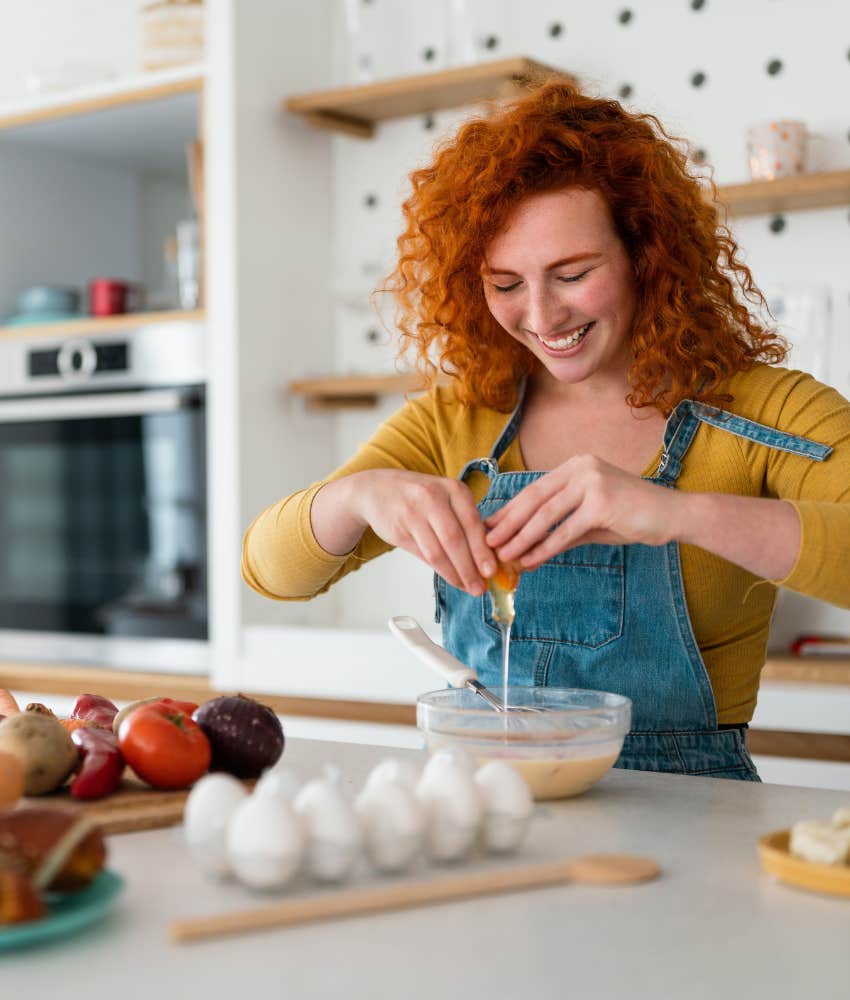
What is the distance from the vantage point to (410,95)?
9.40 feet

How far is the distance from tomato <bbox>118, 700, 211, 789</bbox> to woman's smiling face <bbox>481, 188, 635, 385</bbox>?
0.65m

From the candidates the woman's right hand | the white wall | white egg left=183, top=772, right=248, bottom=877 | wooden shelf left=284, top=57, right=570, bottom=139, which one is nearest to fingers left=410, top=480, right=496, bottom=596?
the woman's right hand

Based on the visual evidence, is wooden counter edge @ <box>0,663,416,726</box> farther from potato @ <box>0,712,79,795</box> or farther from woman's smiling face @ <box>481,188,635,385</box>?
potato @ <box>0,712,79,795</box>

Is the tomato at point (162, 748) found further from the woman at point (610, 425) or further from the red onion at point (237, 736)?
the woman at point (610, 425)

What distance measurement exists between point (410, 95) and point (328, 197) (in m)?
0.39

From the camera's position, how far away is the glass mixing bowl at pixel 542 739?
118 cm

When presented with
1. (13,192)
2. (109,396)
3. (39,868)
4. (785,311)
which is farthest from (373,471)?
(13,192)

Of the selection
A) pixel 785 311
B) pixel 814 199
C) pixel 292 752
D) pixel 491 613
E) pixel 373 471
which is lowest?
pixel 292 752

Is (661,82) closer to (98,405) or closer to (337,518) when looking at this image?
(98,405)

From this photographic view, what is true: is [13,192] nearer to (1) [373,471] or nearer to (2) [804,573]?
(1) [373,471]

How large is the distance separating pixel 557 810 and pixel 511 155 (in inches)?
30.2

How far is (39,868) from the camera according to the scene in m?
0.85

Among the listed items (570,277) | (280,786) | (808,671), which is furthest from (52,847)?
(808,671)

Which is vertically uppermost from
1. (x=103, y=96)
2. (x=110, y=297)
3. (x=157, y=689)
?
(x=103, y=96)
